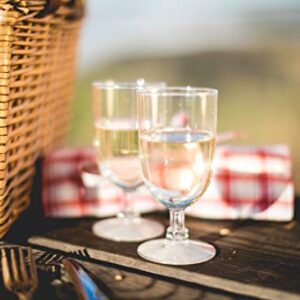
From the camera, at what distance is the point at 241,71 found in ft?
11.2

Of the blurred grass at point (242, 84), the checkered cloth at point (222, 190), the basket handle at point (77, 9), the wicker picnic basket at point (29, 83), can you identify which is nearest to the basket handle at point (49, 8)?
the wicker picnic basket at point (29, 83)

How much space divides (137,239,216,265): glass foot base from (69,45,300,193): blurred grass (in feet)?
5.35

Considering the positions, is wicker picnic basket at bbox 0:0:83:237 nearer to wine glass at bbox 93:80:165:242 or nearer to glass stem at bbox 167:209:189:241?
wine glass at bbox 93:80:165:242

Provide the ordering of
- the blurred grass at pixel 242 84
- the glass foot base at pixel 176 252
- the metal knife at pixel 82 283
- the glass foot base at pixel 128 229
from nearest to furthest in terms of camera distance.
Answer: the metal knife at pixel 82 283 < the glass foot base at pixel 176 252 < the glass foot base at pixel 128 229 < the blurred grass at pixel 242 84

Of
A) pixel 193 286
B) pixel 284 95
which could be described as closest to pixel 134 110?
pixel 193 286

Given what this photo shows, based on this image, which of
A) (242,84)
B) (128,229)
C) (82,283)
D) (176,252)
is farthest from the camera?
(242,84)

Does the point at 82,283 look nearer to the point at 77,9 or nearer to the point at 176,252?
the point at 176,252

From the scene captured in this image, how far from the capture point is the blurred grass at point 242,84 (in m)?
2.80

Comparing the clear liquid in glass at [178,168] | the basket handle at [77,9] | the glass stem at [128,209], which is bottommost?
the glass stem at [128,209]

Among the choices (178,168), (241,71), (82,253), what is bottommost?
(82,253)

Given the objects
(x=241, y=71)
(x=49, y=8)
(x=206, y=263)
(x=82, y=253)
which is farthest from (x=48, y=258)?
(x=241, y=71)

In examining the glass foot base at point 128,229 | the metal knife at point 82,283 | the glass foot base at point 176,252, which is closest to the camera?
the metal knife at point 82,283

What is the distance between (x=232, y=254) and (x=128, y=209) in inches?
7.8

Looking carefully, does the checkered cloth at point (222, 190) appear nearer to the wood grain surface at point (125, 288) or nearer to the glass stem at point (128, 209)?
the glass stem at point (128, 209)
